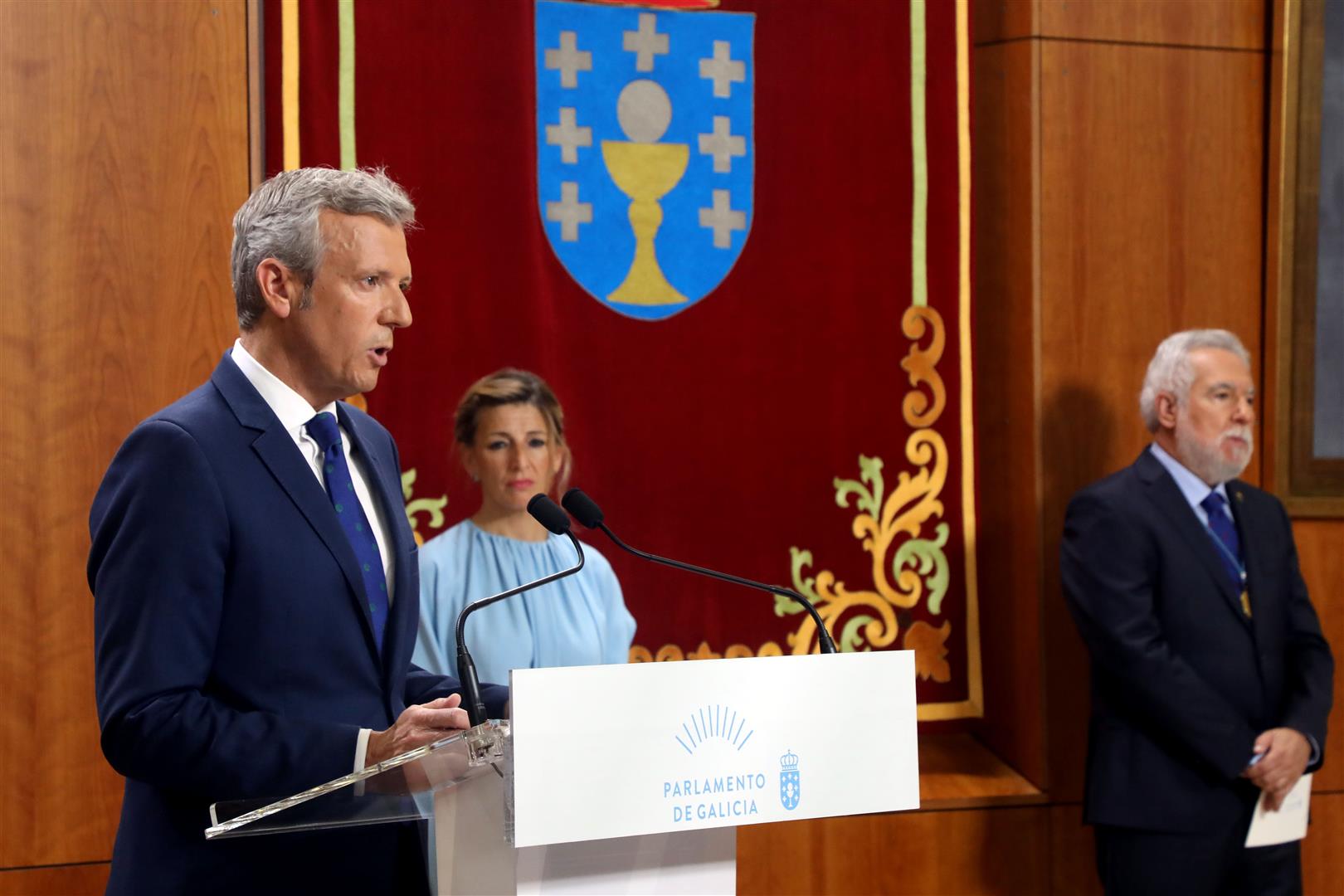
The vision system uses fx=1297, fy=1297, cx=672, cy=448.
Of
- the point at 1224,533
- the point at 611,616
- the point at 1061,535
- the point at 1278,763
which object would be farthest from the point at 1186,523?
the point at 611,616

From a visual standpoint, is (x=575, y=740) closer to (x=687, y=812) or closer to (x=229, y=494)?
(x=687, y=812)

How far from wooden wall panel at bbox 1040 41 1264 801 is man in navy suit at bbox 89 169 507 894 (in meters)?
2.25

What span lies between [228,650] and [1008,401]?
2.62 meters

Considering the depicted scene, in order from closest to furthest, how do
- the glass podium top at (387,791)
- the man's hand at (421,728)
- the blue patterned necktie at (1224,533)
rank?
the glass podium top at (387,791) → the man's hand at (421,728) → the blue patterned necktie at (1224,533)

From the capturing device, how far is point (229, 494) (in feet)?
5.35

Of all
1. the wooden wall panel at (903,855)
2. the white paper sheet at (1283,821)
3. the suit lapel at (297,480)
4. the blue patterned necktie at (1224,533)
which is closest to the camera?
the suit lapel at (297,480)

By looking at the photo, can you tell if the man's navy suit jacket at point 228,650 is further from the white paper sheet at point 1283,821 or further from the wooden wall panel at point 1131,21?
the wooden wall panel at point 1131,21

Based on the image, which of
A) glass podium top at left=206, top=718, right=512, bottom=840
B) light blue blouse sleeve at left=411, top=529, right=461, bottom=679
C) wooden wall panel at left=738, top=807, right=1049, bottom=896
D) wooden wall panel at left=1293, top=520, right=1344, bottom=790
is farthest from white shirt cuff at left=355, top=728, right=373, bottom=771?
wooden wall panel at left=1293, top=520, right=1344, bottom=790

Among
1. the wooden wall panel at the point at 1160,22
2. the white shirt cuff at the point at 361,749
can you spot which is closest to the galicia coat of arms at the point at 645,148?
the wooden wall panel at the point at 1160,22

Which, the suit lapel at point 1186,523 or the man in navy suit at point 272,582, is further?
the suit lapel at point 1186,523

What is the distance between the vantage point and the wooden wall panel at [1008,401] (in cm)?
361

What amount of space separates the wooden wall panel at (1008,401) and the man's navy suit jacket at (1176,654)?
342mm

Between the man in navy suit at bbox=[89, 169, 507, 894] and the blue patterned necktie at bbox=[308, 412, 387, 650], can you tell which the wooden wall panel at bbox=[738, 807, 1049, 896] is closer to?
the man in navy suit at bbox=[89, 169, 507, 894]

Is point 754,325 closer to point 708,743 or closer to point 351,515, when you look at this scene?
point 351,515
